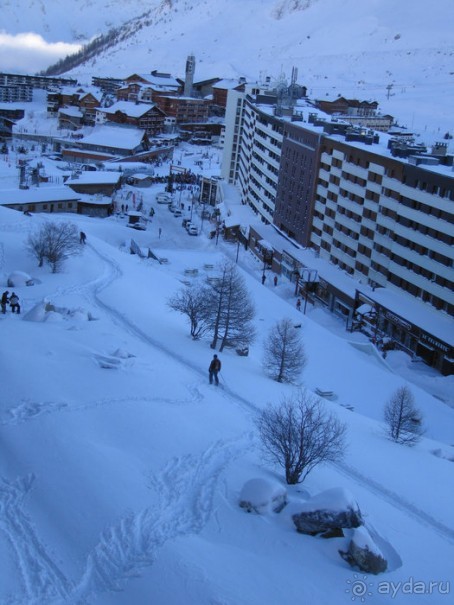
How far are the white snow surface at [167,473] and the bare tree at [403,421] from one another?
489 millimetres

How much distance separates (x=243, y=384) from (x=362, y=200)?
2618 cm

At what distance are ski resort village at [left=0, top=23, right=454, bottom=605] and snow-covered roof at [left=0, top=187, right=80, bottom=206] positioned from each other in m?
0.28

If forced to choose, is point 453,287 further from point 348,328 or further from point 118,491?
point 118,491

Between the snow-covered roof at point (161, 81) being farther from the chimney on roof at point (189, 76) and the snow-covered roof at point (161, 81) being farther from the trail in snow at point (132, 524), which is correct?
the trail in snow at point (132, 524)

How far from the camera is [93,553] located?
44.9 ft

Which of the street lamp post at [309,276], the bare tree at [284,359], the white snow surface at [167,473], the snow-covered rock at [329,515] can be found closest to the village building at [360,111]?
the street lamp post at [309,276]

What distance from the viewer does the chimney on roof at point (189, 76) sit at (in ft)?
478

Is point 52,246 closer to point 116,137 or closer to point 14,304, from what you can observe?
point 14,304

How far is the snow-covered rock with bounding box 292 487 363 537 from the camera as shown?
14.6 metres

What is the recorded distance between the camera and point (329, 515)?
1457 centimetres

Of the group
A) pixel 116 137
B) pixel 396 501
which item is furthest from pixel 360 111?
pixel 396 501

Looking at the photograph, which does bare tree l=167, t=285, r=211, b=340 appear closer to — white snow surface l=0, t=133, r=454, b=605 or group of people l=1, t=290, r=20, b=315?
white snow surface l=0, t=133, r=454, b=605

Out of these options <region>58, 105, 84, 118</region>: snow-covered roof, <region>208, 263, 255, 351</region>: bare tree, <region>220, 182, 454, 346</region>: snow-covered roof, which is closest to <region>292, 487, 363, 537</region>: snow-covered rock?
<region>208, 263, 255, 351</region>: bare tree

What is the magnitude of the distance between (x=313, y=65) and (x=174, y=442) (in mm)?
156048
